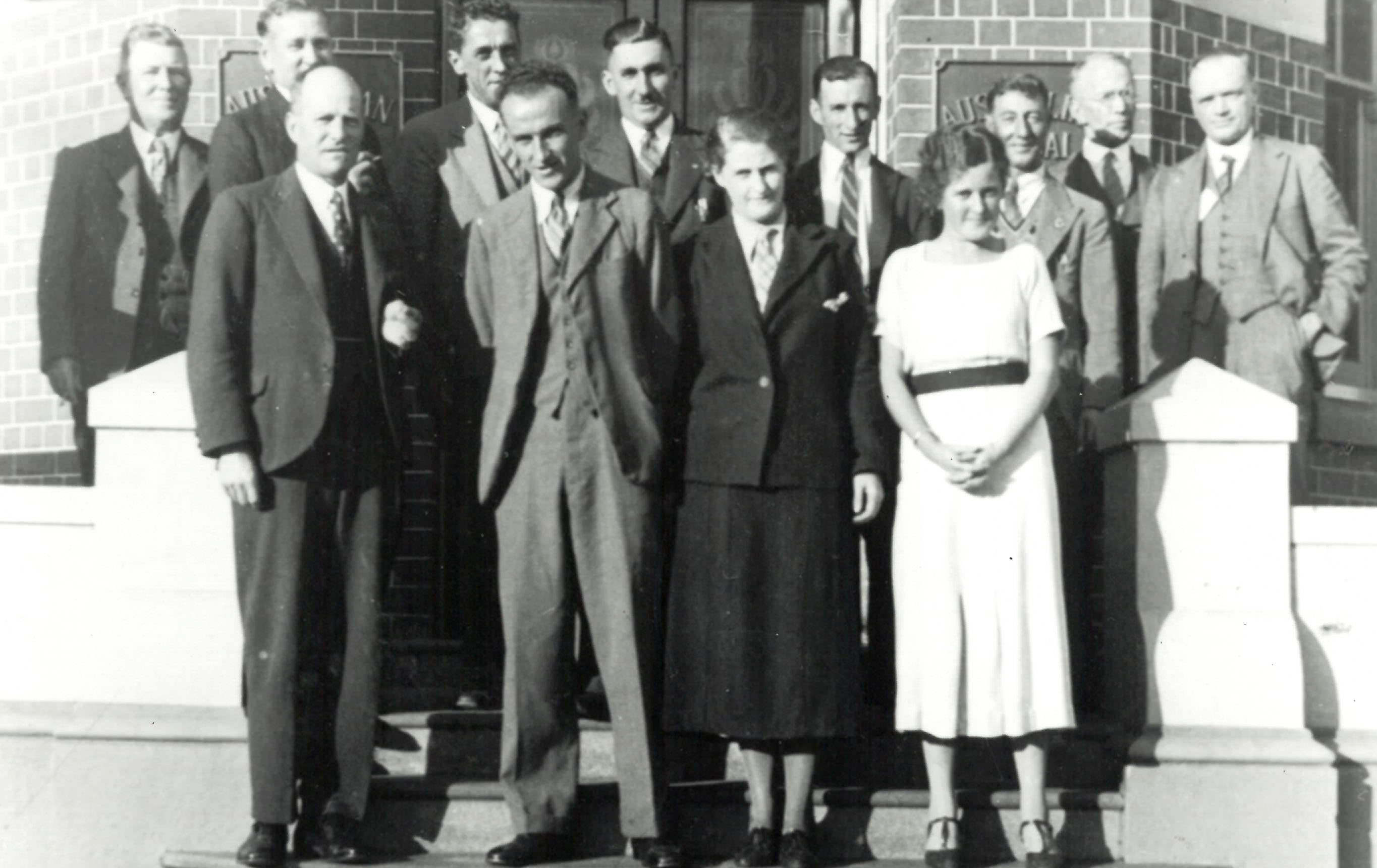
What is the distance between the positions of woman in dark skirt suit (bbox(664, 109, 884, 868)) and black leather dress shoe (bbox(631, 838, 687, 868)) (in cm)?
16

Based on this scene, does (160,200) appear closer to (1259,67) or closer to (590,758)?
(590,758)

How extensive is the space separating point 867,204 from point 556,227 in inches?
41.5

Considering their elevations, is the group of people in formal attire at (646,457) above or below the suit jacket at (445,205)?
below

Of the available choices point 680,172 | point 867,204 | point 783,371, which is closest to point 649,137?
point 680,172

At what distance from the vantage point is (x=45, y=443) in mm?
7633

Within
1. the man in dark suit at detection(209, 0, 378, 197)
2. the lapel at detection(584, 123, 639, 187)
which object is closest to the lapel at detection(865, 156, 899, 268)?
the lapel at detection(584, 123, 639, 187)

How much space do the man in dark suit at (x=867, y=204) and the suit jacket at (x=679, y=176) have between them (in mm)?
241

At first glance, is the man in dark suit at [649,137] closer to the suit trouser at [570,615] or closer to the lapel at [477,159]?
the lapel at [477,159]

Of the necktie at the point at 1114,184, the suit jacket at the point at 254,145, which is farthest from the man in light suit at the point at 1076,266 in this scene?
the suit jacket at the point at 254,145

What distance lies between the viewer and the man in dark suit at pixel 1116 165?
6.38 m

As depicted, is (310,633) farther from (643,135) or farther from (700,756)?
(643,135)

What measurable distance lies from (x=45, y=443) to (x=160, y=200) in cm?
137

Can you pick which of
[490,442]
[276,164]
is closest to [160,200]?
[276,164]

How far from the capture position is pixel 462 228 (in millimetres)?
5578
